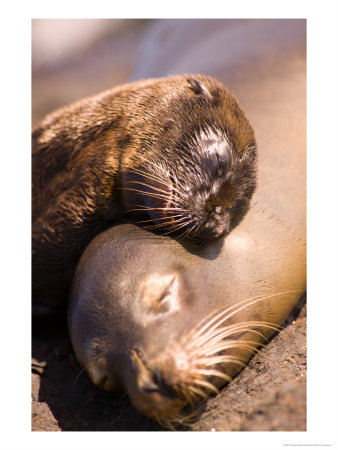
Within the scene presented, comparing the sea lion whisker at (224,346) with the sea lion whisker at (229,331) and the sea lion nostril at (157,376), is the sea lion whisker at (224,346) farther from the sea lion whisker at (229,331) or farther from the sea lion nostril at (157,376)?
the sea lion nostril at (157,376)

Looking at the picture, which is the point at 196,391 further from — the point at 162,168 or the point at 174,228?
the point at 162,168

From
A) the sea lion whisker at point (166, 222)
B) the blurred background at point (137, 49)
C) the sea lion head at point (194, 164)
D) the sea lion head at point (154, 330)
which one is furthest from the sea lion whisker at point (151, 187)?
the blurred background at point (137, 49)

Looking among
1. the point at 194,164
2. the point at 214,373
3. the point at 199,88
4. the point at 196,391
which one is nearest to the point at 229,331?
the point at 214,373

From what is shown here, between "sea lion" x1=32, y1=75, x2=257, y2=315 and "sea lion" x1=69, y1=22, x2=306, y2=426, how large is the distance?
137 millimetres

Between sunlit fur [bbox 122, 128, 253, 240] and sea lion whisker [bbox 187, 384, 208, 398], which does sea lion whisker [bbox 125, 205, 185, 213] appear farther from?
sea lion whisker [bbox 187, 384, 208, 398]

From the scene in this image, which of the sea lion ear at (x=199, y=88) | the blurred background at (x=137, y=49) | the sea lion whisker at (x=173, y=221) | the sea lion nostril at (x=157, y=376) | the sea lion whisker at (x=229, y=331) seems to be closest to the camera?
the sea lion nostril at (x=157, y=376)

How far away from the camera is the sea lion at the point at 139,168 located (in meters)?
2.05

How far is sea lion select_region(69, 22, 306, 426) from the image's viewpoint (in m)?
1.75

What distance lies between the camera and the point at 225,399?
190 cm

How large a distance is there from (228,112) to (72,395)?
152 cm

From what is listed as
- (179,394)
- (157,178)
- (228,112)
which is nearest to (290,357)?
(179,394)

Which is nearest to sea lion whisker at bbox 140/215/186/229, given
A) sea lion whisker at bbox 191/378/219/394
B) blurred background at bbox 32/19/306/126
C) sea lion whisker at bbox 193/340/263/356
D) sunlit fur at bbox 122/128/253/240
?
sunlit fur at bbox 122/128/253/240

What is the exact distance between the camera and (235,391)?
1.92 metres
